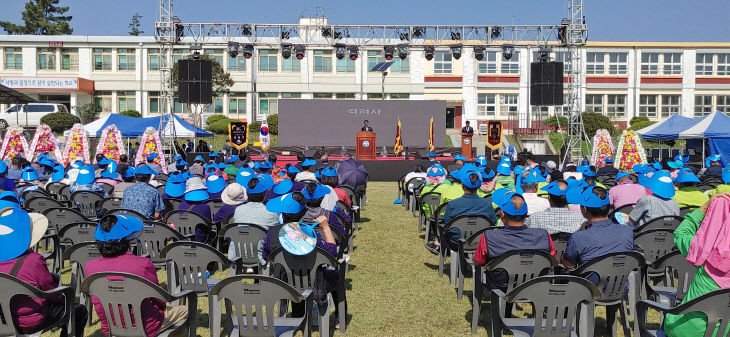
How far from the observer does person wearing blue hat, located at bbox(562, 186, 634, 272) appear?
15.6 feet

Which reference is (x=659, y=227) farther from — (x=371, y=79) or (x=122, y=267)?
(x=371, y=79)

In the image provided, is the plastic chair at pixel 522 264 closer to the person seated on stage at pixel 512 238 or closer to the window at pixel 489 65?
the person seated on stage at pixel 512 238

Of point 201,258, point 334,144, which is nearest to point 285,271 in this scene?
point 201,258

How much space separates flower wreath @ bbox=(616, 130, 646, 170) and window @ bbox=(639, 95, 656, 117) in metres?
30.6

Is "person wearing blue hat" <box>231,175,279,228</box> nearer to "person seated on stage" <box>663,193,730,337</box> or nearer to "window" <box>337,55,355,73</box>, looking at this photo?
"person seated on stage" <box>663,193,730,337</box>

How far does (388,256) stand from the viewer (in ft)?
28.2

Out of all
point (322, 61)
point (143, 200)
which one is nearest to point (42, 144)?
point (143, 200)

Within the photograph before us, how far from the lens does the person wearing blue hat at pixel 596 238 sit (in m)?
4.75

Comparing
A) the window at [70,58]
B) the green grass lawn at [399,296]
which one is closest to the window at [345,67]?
the window at [70,58]

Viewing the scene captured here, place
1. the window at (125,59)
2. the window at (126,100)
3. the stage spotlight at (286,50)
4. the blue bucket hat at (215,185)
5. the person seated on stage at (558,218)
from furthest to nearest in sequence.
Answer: the window at (126,100)
the window at (125,59)
the stage spotlight at (286,50)
the blue bucket hat at (215,185)
the person seated on stage at (558,218)

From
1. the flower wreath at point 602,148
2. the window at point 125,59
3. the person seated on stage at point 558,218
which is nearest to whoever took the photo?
the person seated on stage at point 558,218

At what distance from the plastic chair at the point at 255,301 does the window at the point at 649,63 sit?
47.5 m

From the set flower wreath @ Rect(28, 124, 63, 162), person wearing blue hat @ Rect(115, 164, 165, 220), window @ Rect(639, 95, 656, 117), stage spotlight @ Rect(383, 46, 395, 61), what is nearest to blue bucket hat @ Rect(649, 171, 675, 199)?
person wearing blue hat @ Rect(115, 164, 165, 220)

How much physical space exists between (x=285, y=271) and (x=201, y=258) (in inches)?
32.8
